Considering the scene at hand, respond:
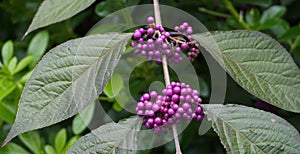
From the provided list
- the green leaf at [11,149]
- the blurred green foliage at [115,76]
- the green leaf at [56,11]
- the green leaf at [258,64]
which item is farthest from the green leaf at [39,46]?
the green leaf at [258,64]

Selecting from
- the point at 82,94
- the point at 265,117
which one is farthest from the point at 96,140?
the point at 265,117

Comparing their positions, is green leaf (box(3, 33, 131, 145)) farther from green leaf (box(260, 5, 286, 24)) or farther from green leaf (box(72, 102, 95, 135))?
green leaf (box(260, 5, 286, 24))

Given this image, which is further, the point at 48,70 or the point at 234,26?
the point at 234,26

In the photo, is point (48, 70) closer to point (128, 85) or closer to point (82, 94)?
point (82, 94)

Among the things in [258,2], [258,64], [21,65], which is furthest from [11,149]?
[258,2]

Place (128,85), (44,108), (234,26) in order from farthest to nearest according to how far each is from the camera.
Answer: (234,26) < (128,85) < (44,108)

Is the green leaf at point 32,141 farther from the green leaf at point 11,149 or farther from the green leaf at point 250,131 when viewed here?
the green leaf at point 250,131
